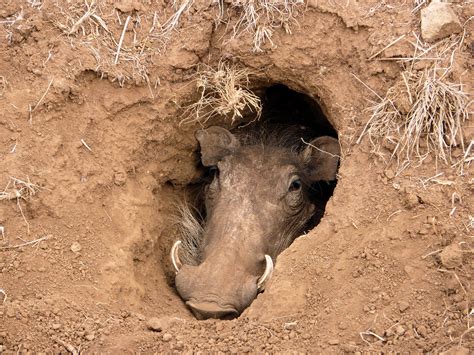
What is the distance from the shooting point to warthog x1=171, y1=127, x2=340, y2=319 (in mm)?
4270

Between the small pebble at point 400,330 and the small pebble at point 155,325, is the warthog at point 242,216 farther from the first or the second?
the small pebble at point 400,330

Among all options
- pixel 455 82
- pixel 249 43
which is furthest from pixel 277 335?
pixel 249 43

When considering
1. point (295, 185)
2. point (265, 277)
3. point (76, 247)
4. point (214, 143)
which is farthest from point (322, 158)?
point (76, 247)

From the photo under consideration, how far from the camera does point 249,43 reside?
15.8ft

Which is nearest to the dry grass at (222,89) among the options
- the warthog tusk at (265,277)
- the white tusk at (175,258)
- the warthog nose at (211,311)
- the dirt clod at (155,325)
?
the white tusk at (175,258)

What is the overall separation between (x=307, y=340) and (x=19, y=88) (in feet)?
8.47

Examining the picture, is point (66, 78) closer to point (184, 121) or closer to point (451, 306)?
point (184, 121)

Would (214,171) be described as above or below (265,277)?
below

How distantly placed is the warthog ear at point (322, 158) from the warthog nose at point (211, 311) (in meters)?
1.72

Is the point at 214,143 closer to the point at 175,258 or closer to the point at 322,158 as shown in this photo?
the point at 322,158

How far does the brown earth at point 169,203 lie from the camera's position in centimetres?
346

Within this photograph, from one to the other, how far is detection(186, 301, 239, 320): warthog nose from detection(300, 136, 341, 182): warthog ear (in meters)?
1.72

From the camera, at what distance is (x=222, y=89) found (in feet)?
16.3

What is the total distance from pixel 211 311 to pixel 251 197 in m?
1.26
